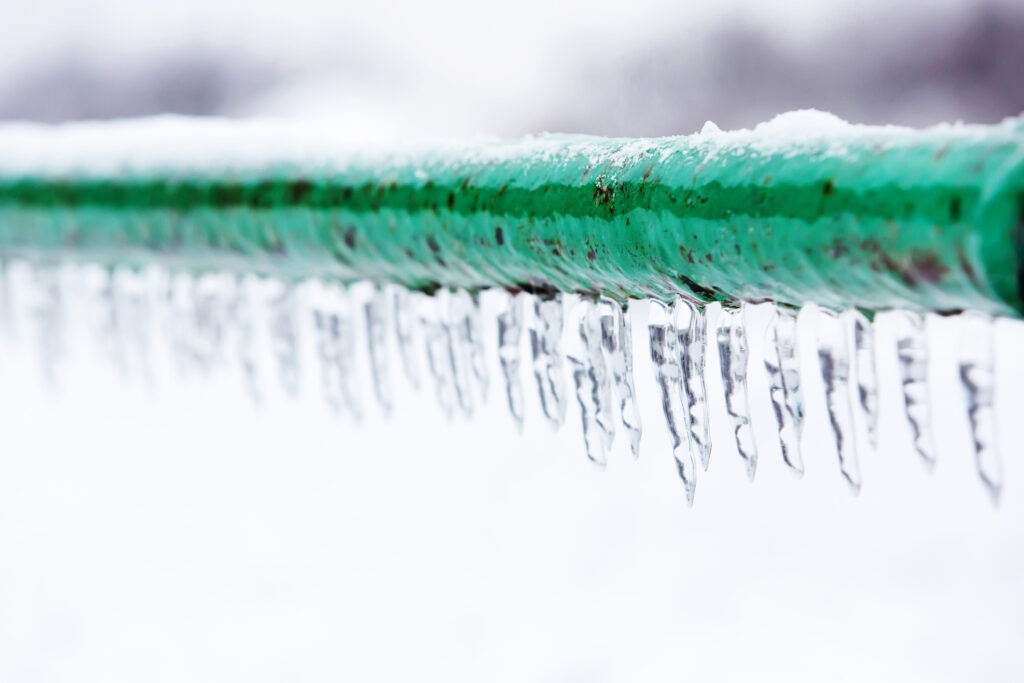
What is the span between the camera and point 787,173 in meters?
0.65

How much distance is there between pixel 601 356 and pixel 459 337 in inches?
8.4

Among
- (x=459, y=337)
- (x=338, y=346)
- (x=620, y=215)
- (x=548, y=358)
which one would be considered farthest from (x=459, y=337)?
(x=620, y=215)

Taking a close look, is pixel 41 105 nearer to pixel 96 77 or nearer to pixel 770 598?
pixel 96 77

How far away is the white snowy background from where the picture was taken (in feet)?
5.98

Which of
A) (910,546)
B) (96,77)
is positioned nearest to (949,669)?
(910,546)

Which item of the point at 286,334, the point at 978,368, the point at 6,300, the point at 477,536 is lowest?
the point at 477,536

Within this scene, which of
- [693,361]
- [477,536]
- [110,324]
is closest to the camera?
[693,361]

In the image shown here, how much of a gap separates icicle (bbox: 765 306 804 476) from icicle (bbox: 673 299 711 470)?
6 cm

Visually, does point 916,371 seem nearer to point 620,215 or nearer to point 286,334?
point 620,215

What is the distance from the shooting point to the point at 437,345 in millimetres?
1103

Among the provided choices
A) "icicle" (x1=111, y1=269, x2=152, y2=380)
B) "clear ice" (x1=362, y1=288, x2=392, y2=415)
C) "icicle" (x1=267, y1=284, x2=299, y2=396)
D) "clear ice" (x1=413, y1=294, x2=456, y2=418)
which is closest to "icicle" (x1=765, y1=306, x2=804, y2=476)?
"clear ice" (x1=413, y1=294, x2=456, y2=418)

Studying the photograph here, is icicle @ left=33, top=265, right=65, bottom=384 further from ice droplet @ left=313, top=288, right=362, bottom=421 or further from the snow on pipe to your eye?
ice droplet @ left=313, top=288, right=362, bottom=421

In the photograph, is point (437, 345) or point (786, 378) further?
point (437, 345)

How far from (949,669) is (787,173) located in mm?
1339
